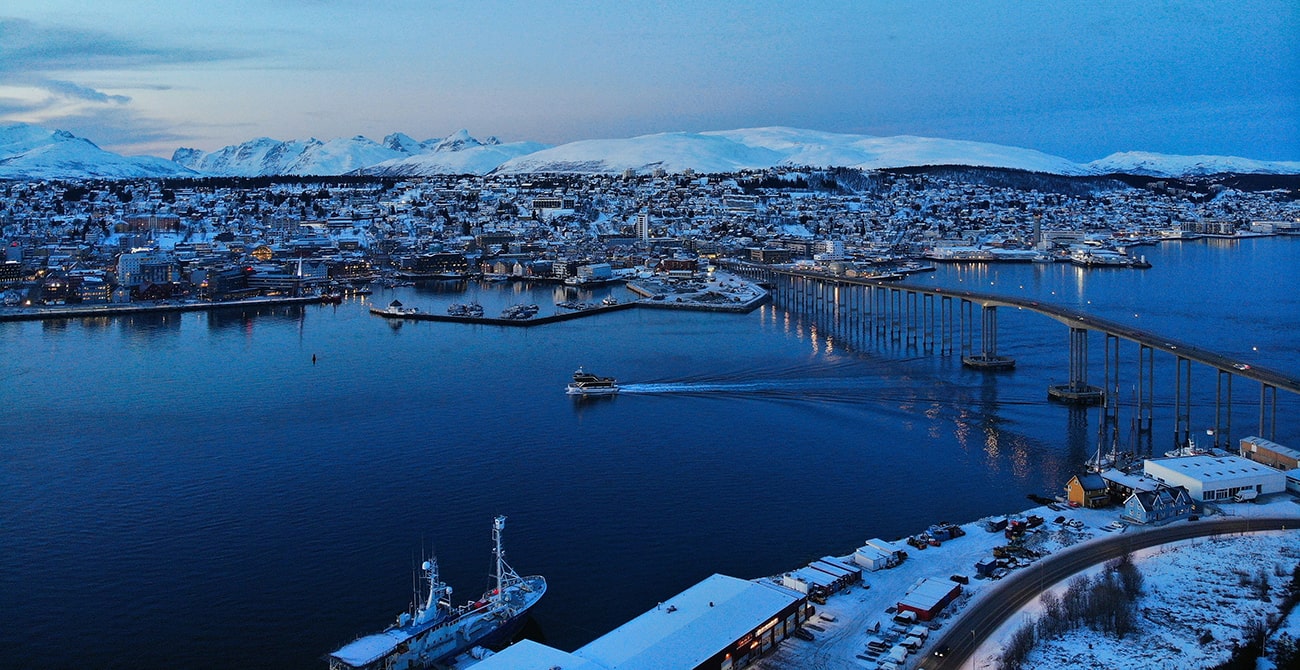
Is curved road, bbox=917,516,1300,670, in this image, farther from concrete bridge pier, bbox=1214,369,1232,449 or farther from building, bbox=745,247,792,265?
building, bbox=745,247,792,265

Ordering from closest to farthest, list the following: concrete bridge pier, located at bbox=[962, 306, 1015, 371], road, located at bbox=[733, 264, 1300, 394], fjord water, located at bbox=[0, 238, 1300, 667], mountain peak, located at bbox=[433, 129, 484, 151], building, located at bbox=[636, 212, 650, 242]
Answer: fjord water, located at bbox=[0, 238, 1300, 667] < road, located at bbox=[733, 264, 1300, 394] < concrete bridge pier, located at bbox=[962, 306, 1015, 371] < building, located at bbox=[636, 212, 650, 242] < mountain peak, located at bbox=[433, 129, 484, 151]

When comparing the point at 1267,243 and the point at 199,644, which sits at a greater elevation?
the point at 1267,243

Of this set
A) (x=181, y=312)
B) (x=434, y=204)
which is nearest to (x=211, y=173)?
(x=434, y=204)

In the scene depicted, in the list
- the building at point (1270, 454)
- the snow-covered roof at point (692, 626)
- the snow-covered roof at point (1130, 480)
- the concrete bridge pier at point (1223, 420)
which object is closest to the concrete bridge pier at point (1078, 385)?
the concrete bridge pier at point (1223, 420)

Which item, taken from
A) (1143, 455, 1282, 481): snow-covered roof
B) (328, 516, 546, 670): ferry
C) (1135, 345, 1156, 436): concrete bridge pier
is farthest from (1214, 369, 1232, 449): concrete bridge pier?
(328, 516, 546, 670): ferry

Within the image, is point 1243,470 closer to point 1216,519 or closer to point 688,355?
point 1216,519

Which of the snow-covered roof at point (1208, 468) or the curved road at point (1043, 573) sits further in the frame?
the snow-covered roof at point (1208, 468)

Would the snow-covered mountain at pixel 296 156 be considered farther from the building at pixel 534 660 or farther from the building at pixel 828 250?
the building at pixel 534 660
